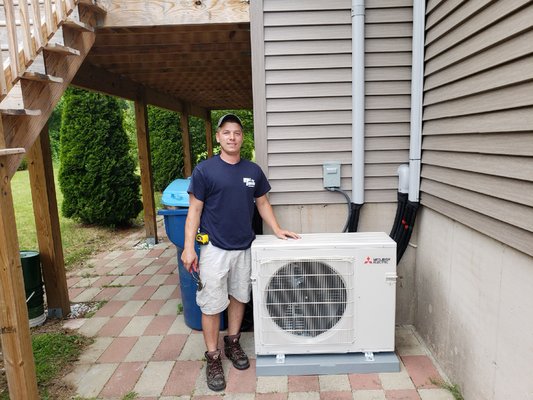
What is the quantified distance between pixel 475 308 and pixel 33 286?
3.07 metres

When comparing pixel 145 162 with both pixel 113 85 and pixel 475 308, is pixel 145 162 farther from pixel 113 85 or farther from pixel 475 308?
pixel 475 308

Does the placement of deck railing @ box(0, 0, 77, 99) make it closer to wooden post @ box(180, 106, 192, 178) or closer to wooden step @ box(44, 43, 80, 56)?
wooden step @ box(44, 43, 80, 56)

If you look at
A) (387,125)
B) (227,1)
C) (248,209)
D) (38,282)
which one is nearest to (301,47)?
(227,1)

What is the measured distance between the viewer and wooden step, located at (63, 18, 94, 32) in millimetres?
2322

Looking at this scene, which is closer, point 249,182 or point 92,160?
point 249,182

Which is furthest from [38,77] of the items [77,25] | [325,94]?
[325,94]

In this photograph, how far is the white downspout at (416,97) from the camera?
2367mm

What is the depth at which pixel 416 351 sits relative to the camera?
8.18 ft

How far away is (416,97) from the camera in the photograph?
2436 mm

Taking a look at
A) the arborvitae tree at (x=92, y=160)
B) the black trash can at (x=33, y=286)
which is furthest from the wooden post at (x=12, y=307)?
the arborvitae tree at (x=92, y=160)

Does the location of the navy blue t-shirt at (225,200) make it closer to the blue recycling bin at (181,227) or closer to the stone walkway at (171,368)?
the blue recycling bin at (181,227)

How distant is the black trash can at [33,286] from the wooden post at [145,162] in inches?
92.1

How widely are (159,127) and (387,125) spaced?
910 centimetres

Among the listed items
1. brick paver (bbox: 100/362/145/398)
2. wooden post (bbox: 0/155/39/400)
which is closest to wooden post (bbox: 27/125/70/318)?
brick paver (bbox: 100/362/145/398)
